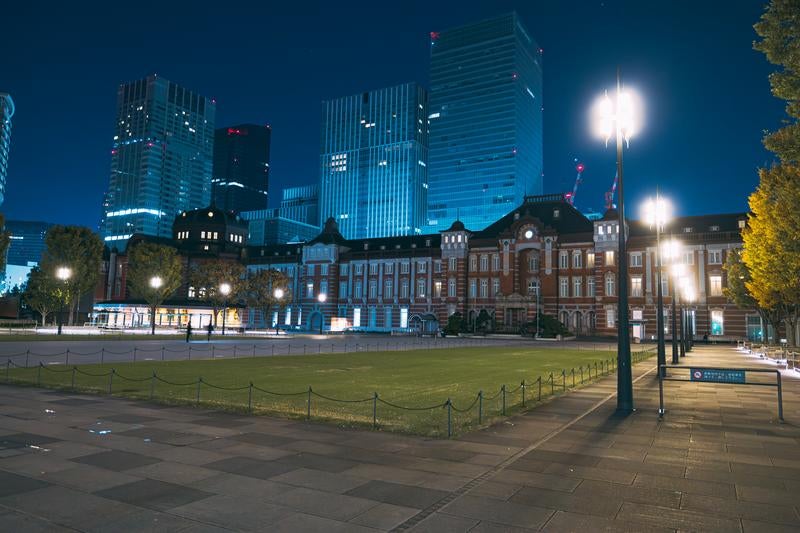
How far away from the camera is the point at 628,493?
8.06m

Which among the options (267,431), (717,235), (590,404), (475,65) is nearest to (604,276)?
(717,235)

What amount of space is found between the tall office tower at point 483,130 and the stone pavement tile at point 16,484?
17463cm

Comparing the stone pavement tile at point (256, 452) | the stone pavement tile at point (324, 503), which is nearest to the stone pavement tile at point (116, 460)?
the stone pavement tile at point (256, 452)

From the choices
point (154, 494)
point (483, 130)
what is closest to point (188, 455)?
point (154, 494)

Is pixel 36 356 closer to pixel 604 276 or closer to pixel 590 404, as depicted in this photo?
pixel 590 404

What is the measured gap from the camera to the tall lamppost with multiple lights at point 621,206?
15.6 metres

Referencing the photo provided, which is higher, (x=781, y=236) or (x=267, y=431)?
(x=781, y=236)

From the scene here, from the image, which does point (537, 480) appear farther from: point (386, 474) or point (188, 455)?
point (188, 455)

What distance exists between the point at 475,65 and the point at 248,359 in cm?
18296

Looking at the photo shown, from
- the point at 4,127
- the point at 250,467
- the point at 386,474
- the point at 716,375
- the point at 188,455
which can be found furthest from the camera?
the point at 4,127

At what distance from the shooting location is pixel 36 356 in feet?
97.5

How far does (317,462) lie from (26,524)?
4.35 m

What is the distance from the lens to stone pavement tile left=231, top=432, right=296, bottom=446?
36.2 ft

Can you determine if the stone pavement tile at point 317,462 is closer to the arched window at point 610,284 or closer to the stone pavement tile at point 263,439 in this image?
the stone pavement tile at point 263,439
